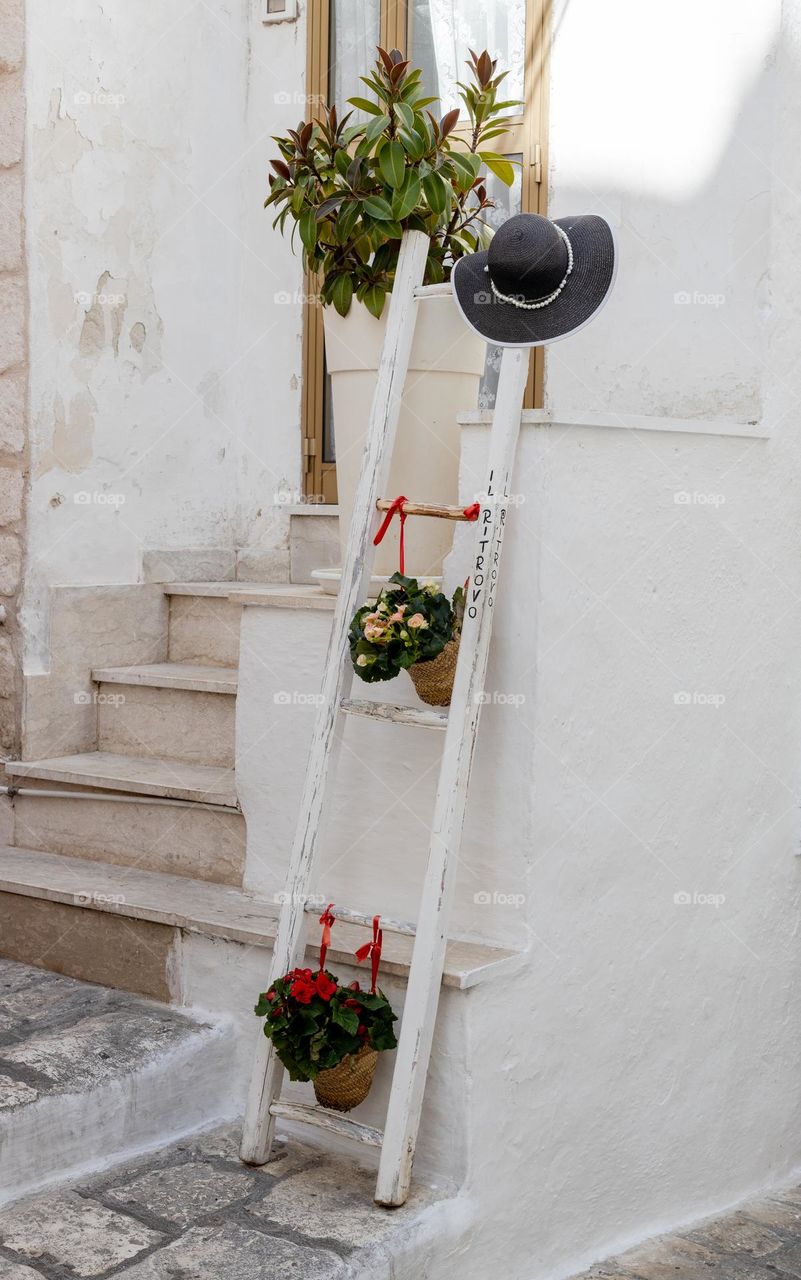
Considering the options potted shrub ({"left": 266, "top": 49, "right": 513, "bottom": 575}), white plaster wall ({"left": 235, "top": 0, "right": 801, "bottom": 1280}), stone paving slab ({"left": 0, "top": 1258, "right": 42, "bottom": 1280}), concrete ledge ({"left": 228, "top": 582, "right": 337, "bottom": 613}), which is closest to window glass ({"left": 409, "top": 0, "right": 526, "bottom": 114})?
white plaster wall ({"left": 235, "top": 0, "right": 801, "bottom": 1280})

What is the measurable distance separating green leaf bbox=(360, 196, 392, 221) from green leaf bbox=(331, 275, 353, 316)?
0.22m

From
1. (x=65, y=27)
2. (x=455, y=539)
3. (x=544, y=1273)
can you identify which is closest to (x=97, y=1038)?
(x=544, y=1273)

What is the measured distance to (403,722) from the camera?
256 centimetres

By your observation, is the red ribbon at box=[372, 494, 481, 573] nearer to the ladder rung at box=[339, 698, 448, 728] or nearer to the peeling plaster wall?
the ladder rung at box=[339, 698, 448, 728]

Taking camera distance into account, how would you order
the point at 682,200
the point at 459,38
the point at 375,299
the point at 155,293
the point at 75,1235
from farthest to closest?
the point at 459,38, the point at 155,293, the point at 682,200, the point at 375,299, the point at 75,1235

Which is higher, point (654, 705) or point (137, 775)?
point (654, 705)

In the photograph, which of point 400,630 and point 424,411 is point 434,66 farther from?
point 400,630

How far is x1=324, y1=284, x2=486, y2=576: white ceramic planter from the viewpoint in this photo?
2.98 meters

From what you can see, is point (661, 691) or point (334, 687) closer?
point (334, 687)

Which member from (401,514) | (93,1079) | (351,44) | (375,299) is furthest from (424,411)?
(351,44)

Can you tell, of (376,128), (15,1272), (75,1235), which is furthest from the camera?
(376,128)

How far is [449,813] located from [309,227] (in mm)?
1405

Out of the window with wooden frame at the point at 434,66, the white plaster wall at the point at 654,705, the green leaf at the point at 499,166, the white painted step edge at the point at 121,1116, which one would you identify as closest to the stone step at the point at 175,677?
the white plaster wall at the point at 654,705

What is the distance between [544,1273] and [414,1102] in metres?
0.63
